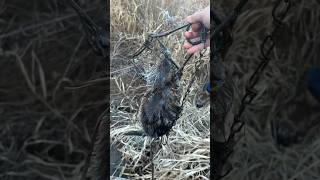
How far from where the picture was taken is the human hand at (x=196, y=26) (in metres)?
2.08

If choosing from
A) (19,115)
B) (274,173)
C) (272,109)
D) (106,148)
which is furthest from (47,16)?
(274,173)

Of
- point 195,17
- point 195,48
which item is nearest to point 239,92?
point 195,48

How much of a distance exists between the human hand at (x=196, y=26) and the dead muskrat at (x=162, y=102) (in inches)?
4.4

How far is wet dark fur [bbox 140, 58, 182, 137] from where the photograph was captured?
2158 millimetres

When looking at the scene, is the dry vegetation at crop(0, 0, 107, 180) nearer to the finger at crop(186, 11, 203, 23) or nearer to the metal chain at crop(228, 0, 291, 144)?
the finger at crop(186, 11, 203, 23)

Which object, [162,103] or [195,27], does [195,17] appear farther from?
[162,103]

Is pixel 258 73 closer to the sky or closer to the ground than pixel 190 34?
closer to the ground

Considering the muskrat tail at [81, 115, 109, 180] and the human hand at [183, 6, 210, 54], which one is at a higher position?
the human hand at [183, 6, 210, 54]

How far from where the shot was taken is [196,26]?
2096 millimetres

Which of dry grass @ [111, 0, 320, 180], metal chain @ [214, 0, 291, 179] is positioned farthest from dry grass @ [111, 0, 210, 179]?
metal chain @ [214, 0, 291, 179]

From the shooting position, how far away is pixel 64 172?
6.97 ft

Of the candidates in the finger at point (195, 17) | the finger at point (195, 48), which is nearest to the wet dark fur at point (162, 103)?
the finger at point (195, 48)

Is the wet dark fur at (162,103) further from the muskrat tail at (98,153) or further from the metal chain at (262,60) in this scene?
the metal chain at (262,60)

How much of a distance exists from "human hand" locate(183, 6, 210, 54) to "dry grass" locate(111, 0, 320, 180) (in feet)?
0.10
